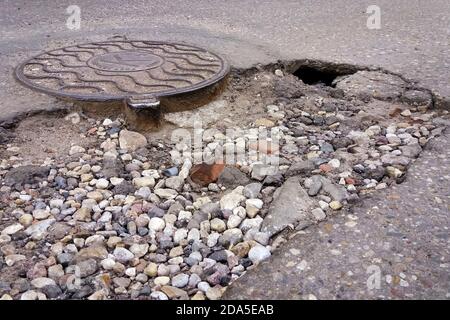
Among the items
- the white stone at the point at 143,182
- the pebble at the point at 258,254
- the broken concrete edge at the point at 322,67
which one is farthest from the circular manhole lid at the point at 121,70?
the pebble at the point at 258,254

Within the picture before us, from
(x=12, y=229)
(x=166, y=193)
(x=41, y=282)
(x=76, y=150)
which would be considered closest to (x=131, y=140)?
(x=76, y=150)

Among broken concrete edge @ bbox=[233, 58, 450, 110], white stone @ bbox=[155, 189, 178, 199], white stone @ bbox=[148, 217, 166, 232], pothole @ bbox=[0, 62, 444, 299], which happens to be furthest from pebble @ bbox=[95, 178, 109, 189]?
broken concrete edge @ bbox=[233, 58, 450, 110]

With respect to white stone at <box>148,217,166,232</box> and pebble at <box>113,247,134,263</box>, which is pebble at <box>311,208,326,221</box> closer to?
white stone at <box>148,217,166,232</box>

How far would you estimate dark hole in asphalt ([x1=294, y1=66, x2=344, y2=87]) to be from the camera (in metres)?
3.17

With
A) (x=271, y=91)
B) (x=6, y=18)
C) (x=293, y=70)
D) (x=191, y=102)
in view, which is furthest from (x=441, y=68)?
(x=6, y=18)

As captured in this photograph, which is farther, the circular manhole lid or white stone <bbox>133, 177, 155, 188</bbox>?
the circular manhole lid

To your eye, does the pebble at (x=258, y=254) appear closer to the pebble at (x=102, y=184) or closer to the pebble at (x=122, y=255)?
the pebble at (x=122, y=255)

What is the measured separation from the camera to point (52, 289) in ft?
4.66

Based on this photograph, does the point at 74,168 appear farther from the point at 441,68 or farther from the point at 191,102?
the point at 441,68

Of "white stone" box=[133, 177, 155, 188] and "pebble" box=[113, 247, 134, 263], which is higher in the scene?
"white stone" box=[133, 177, 155, 188]

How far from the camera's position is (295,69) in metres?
3.16

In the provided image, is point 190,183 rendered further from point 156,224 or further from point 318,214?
point 318,214

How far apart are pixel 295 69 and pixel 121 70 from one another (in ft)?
3.91

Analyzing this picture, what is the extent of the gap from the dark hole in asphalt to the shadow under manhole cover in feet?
1.97
